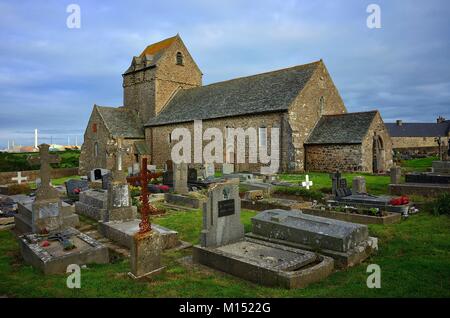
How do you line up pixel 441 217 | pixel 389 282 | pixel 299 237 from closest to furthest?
pixel 389 282
pixel 299 237
pixel 441 217

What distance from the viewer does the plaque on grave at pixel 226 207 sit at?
7100 mm

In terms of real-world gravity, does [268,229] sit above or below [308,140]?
below

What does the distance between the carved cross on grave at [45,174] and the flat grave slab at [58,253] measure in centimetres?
127

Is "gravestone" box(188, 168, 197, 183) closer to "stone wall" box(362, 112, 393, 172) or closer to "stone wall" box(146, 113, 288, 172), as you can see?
"stone wall" box(146, 113, 288, 172)

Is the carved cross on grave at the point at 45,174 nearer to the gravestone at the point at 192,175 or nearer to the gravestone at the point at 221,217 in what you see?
the gravestone at the point at 221,217

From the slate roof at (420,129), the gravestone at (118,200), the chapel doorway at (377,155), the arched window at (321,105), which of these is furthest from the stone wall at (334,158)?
the slate roof at (420,129)

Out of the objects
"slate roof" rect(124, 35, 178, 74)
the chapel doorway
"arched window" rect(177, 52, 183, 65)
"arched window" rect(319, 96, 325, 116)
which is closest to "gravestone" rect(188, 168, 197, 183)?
"arched window" rect(319, 96, 325, 116)

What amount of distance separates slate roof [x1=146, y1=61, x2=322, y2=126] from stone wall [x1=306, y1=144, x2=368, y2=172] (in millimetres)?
3914

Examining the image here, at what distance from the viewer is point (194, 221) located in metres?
10.6

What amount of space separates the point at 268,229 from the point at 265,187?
7432mm

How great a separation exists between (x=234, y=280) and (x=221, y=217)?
1621 millimetres
